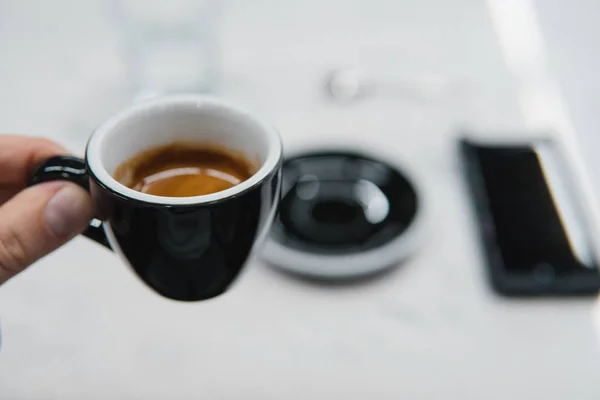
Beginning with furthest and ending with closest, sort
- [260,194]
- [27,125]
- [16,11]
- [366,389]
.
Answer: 1. [16,11]
2. [27,125]
3. [366,389]
4. [260,194]

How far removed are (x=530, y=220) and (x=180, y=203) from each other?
1.43 ft

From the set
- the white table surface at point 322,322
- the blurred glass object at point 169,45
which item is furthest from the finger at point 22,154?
the blurred glass object at point 169,45

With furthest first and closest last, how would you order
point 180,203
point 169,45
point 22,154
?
point 169,45, point 22,154, point 180,203

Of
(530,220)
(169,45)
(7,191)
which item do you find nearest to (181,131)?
(7,191)

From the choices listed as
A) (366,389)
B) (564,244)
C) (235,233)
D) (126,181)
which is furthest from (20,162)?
(564,244)

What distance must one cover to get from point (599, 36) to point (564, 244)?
1.83 feet

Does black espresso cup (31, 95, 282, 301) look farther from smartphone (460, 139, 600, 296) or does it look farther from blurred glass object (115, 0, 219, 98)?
blurred glass object (115, 0, 219, 98)

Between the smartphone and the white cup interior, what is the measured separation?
31cm

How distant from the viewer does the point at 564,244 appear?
0.64 m

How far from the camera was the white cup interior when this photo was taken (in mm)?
405

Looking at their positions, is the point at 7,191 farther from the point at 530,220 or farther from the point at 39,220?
the point at 530,220

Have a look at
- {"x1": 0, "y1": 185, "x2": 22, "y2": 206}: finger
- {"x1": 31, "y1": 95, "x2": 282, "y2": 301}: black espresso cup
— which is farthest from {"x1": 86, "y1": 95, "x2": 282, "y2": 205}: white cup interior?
{"x1": 0, "y1": 185, "x2": 22, "y2": 206}: finger

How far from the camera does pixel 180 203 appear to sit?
36cm

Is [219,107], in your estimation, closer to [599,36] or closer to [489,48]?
[489,48]
